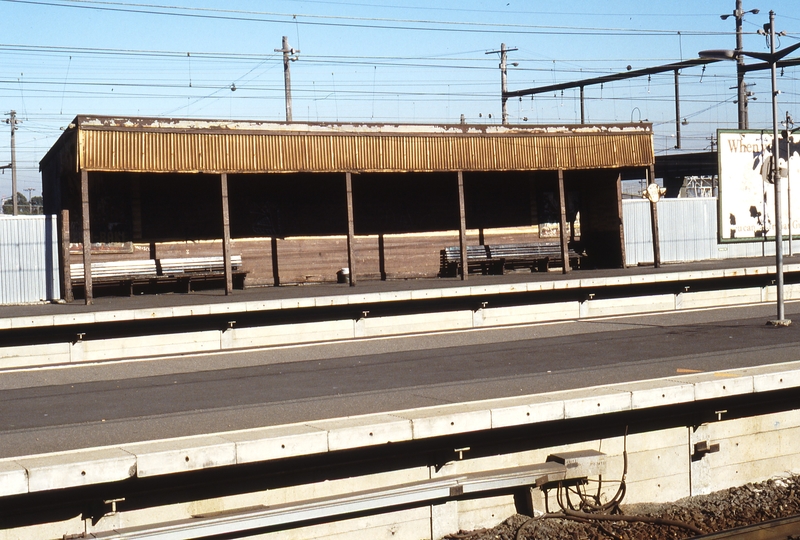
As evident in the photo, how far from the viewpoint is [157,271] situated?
78.4 feet

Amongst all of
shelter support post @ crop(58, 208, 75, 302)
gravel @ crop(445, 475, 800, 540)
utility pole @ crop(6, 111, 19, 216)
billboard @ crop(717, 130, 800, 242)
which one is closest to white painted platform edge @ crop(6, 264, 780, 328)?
billboard @ crop(717, 130, 800, 242)

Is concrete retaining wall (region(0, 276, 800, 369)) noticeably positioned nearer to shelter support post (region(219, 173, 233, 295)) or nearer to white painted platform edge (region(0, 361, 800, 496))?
shelter support post (region(219, 173, 233, 295))

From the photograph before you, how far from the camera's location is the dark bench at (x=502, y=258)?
27812 mm

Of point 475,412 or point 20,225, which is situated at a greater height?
point 20,225

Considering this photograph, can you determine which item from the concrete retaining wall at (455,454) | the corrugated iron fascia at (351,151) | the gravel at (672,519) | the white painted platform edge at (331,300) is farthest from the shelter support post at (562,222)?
the gravel at (672,519)

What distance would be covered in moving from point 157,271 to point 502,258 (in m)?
10.6

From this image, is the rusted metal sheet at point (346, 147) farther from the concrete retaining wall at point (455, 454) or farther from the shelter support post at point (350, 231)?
the concrete retaining wall at point (455, 454)

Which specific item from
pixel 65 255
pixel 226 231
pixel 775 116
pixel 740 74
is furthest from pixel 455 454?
pixel 740 74

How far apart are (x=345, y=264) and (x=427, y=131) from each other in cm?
481

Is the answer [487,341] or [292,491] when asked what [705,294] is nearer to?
[487,341]

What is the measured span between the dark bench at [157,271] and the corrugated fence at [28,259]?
62 cm

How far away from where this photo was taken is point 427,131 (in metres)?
25.6

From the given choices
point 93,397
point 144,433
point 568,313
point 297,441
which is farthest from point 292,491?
point 568,313

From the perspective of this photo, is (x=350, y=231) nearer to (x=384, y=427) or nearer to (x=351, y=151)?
(x=351, y=151)
